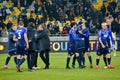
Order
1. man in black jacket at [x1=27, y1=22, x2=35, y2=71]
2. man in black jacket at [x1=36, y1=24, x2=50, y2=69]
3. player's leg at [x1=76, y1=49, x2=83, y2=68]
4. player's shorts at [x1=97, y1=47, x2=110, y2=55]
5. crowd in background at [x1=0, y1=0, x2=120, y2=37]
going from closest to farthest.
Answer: man in black jacket at [x1=27, y1=22, x2=35, y2=71] → player's shorts at [x1=97, y1=47, x2=110, y2=55] → player's leg at [x1=76, y1=49, x2=83, y2=68] → man in black jacket at [x1=36, y1=24, x2=50, y2=69] → crowd in background at [x1=0, y1=0, x2=120, y2=37]

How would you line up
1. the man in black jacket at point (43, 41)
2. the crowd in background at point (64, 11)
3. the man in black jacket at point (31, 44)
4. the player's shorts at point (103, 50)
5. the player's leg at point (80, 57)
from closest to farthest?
the man in black jacket at point (31, 44)
the player's shorts at point (103, 50)
the player's leg at point (80, 57)
the man in black jacket at point (43, 41)
the crowd in background at point (64, 11)

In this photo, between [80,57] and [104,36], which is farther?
[80,57]

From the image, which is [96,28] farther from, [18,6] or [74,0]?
[18,6]

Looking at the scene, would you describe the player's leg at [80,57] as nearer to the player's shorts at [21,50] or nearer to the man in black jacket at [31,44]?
the man in black jacket at [31,44]

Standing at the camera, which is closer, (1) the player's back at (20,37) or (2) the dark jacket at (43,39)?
(1) the player's back at (20,37)

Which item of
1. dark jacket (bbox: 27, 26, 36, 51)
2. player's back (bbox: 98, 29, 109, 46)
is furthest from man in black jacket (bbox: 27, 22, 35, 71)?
player's back (bbox: 98, 29, 109, 46)

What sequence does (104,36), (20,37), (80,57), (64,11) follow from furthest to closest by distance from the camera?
(64,11) < (80,57) < (104,36) < (20,37)

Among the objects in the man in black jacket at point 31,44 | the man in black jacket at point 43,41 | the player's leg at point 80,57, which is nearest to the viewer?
the man in black jacket at point 31,44

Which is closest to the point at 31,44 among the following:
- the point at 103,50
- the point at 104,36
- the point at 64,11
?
the point at 103,50

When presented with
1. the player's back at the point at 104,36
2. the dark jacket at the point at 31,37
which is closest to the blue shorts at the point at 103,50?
the player's back at the point at 104,36

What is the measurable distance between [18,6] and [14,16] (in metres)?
1.32

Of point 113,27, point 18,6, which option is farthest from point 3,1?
point 113,27

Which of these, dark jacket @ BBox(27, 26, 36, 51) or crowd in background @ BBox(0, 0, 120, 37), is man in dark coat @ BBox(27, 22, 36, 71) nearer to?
dark jacket @ BBox(27, 26, 36, 51)

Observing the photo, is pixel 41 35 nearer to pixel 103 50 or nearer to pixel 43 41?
pixel 43 41
